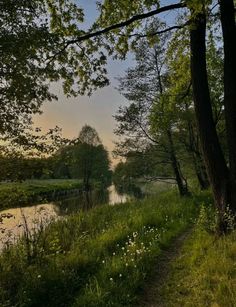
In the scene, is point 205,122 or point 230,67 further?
point 205,122

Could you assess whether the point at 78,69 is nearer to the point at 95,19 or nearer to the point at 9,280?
the point at 95,19

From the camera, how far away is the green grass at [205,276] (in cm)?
586

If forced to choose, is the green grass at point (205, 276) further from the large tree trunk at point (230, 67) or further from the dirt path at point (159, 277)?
the large tree trunk at point (230, 67)

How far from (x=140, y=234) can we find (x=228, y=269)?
481 cm

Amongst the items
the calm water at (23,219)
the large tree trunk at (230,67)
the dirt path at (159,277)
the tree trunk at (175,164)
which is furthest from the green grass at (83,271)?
the tree trunk at (175,164)

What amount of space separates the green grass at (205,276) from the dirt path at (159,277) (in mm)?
138

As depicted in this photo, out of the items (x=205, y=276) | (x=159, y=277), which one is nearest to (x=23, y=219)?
(x=159, y=277)

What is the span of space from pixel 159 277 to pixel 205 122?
13.9ft

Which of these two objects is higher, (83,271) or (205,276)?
(205,276)

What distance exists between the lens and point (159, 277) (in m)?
7.77

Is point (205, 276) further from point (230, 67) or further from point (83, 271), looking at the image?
point (230, 67)

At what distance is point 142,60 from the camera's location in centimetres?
2212

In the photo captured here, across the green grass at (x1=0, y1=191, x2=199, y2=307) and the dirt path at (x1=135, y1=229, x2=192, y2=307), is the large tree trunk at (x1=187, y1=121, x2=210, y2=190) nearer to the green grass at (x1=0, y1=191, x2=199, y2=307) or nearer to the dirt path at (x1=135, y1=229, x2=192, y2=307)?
the green grass at (x1=0, y1=191, x2=199, y2=307)

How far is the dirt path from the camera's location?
6618mm
